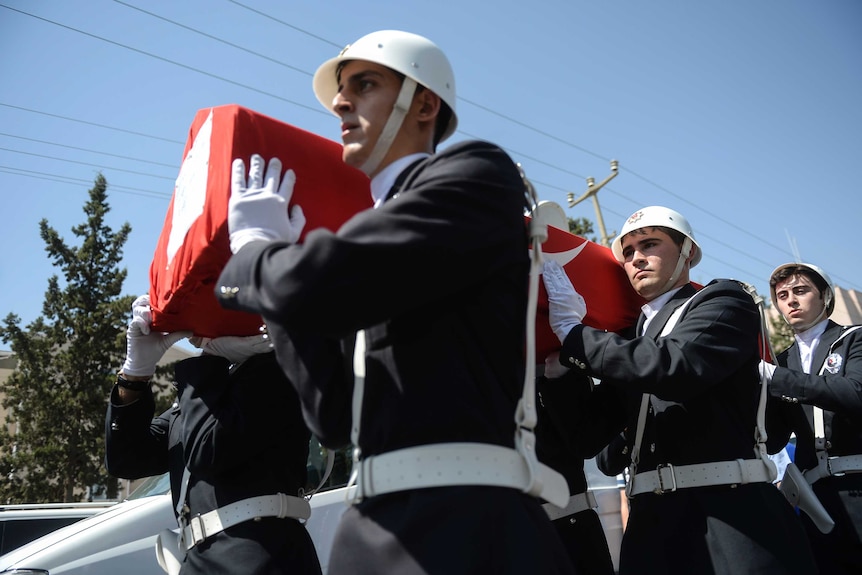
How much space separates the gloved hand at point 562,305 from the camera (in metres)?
3.21

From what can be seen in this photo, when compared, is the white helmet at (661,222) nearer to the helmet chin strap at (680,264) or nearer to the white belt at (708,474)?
the helmet chin strap at (680,264)

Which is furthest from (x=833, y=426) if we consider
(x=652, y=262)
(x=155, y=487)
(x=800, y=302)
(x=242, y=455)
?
(x=155, y=487)

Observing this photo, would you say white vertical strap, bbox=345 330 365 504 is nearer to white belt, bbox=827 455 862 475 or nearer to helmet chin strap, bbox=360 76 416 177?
helmet chin strap, bbox=360 76 416 177

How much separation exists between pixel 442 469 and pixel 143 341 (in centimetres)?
214

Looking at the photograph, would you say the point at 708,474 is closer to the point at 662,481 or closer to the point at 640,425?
the point at 662,481

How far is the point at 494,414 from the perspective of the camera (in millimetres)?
1717

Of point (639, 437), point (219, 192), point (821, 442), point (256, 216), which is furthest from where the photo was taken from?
point (821, 442)

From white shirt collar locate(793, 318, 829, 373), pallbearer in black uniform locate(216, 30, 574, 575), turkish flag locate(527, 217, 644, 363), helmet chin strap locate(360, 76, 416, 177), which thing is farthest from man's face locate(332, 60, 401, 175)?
white shirt collar locate(793, 318, 829, 373)

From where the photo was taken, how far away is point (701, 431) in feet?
9.95

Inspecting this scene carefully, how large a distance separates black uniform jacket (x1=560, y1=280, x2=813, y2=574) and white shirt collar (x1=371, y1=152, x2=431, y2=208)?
1258mm

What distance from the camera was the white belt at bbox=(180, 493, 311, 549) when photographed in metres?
2.78

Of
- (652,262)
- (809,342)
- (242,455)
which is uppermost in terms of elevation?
(652,262)

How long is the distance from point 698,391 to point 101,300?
677 inches

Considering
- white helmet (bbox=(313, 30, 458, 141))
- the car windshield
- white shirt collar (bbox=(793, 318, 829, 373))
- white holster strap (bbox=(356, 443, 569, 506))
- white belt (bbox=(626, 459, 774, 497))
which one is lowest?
white belt (bbox=(626, 459, 774, 497))
